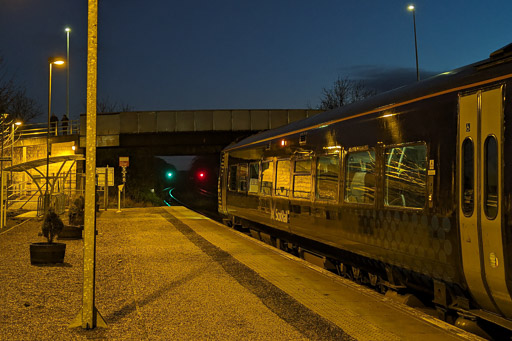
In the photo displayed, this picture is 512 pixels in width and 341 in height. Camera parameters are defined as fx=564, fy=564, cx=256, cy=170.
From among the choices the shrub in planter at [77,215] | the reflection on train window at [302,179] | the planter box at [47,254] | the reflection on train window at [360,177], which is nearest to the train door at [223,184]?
the shrub in planter at [77,215]

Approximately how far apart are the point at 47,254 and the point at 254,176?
20.3 feet

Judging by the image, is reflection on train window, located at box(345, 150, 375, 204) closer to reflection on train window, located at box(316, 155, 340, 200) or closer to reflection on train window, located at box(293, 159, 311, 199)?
reflection on train window, located at box(316, 155, 340, 200)

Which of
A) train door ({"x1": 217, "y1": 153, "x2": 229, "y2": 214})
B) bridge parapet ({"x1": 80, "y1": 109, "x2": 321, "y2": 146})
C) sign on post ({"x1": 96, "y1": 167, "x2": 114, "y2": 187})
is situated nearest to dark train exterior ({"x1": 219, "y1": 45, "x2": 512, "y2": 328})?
train door ({"x1": 217, "y1": 153, "x2": 229, "y2": 214})

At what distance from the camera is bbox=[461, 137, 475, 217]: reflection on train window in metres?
5.90

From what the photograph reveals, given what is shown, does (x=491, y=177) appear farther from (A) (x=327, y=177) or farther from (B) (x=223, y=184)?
(B) (x=223, y=184)

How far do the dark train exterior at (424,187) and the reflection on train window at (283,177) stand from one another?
0.86 metres

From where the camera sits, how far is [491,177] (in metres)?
5.66

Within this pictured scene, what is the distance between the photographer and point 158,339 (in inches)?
237

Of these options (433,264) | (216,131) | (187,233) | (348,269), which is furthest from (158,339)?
(216,131)

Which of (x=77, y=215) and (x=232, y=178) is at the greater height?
(x=232, y=178)

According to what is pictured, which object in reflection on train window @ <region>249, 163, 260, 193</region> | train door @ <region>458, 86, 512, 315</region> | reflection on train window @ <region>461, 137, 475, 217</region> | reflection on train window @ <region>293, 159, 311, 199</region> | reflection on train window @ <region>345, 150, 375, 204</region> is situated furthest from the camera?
reflection on train window @ <region>249, 163, 260, 193</region>

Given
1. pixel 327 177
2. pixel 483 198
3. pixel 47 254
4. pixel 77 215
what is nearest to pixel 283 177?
pixel 327 177

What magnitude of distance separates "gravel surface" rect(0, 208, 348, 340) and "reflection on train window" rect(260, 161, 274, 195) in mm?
2121

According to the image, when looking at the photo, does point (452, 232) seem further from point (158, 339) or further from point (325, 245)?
point (325, 245)
